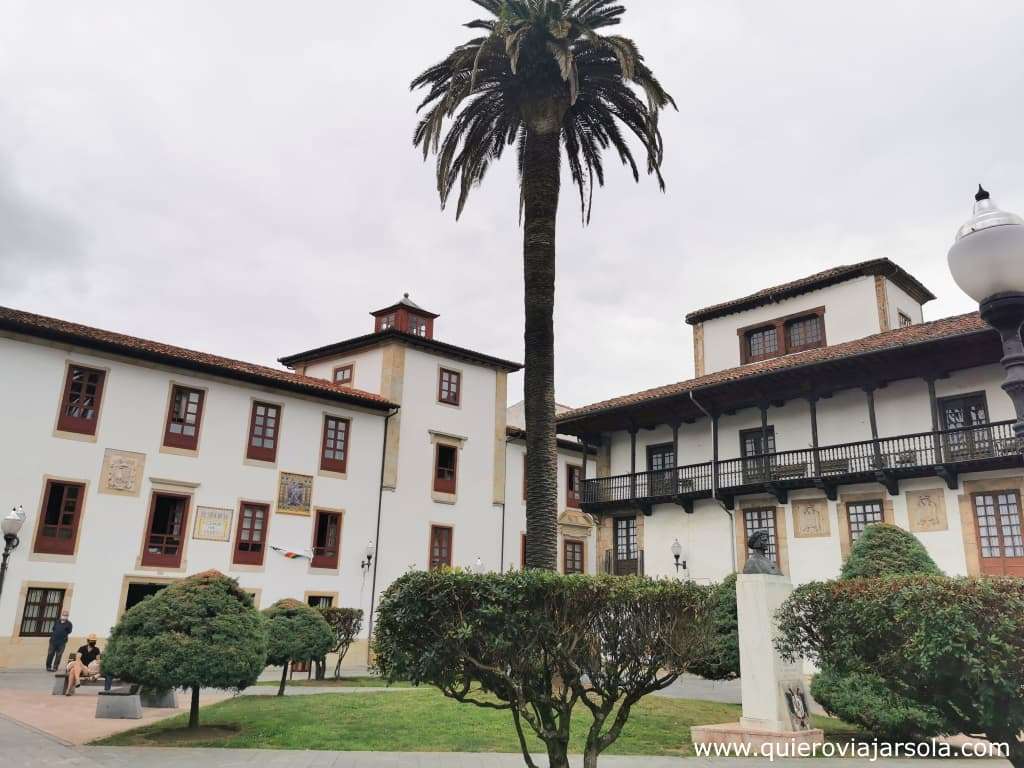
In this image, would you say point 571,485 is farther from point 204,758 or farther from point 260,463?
point 204,758

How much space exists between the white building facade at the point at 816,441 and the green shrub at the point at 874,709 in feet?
29.7

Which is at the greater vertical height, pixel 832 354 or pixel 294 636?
pixel 832 354

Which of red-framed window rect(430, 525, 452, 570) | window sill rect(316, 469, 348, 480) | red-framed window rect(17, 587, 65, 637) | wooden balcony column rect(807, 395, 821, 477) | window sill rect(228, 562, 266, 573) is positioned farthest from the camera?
red-framed window rect(430, 525, 452, 570)

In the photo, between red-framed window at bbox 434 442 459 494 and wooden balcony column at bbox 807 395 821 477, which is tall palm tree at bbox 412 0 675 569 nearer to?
wooden balcony column at bbox 807 395 821 477

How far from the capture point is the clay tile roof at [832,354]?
749 inches

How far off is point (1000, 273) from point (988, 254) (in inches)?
5.2

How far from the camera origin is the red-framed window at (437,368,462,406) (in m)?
31.2

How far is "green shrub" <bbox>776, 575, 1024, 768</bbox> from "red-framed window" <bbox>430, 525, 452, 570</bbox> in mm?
23258

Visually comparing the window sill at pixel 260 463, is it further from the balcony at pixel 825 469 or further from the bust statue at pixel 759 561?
the bust statue at pixel 759 561

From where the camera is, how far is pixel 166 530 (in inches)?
907

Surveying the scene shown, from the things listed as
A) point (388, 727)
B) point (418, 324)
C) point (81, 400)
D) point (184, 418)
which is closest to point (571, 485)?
point (418, 324)

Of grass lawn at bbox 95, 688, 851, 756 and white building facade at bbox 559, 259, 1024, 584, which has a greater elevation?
white building facade at bbox 559, 259, 1024, 584

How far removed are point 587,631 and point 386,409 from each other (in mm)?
22670

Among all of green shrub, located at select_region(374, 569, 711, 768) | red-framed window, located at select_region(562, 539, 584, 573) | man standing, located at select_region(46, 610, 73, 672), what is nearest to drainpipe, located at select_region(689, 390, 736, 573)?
red-framed window, located at select_region(562, 539, 584, 573)
